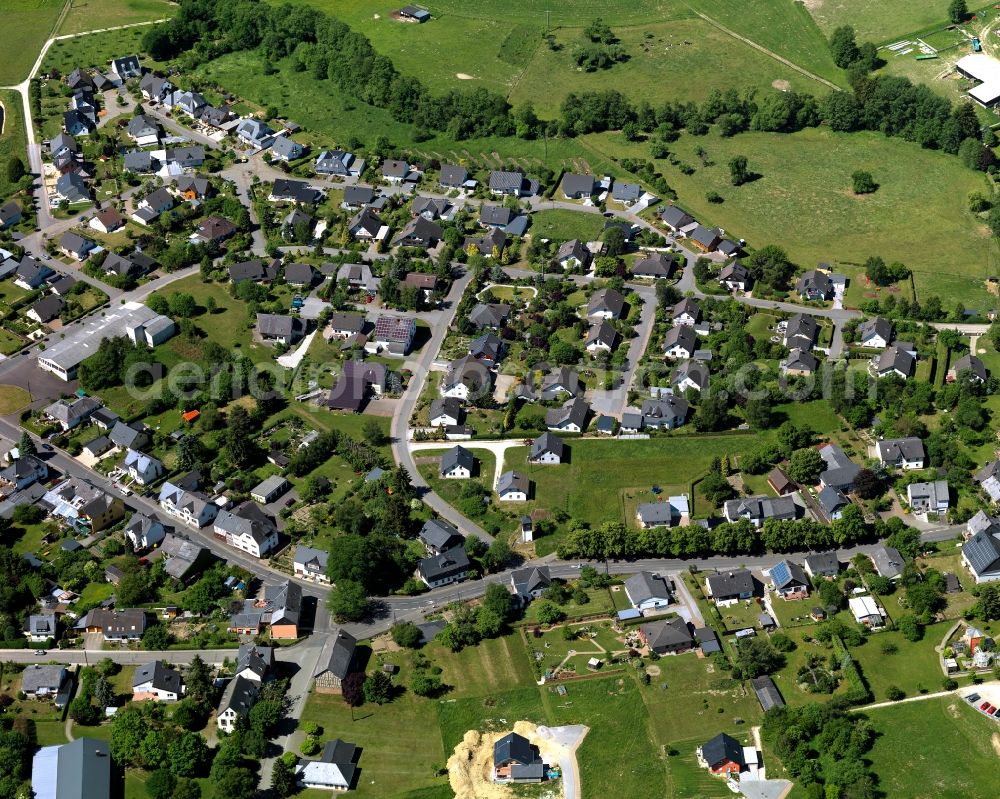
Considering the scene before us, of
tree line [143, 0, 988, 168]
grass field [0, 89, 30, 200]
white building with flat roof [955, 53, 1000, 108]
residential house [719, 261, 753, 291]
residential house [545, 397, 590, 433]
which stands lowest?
grass field [0, 89, 30, 200]

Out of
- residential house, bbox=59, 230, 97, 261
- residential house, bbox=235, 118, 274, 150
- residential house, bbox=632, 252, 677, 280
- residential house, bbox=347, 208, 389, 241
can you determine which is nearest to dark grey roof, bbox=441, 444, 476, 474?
residential house, bbox=632, 252, 677, 280

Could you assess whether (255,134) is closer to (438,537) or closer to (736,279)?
(736,279)

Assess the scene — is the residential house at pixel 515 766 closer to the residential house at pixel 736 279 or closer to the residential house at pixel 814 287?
the residential house at pixel 736 279

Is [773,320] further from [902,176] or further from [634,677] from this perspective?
[634,677]

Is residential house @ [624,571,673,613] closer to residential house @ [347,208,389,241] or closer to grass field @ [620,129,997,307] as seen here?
grass field @ [620,129,997,307]

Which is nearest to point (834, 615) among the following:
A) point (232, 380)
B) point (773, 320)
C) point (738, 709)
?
point (738, 709)

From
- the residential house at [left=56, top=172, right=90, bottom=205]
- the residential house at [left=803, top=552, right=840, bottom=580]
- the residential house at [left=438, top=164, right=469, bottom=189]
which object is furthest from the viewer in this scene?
the residential house at [left=438, top=164, right=469, bottom=189]

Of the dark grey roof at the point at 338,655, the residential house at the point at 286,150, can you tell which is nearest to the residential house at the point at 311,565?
the dark grey roof at the point at 338,655

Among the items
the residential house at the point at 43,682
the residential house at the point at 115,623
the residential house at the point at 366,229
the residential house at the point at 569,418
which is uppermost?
the residential house at the point at 366,229
